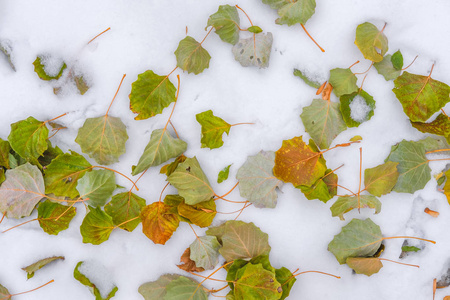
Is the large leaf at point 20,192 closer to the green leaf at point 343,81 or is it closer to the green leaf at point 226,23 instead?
the green leaf at point 226,23

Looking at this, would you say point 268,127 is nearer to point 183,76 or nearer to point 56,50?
point 183,76

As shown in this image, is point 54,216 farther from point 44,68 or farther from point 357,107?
point 357,107

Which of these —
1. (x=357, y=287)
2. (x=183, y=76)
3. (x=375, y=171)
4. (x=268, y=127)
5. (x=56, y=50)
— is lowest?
(x=357, y=287)

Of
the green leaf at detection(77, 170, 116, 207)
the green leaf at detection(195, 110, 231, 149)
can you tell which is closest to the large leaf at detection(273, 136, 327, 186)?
the green leaf at detection(195, 110, 231, 149)

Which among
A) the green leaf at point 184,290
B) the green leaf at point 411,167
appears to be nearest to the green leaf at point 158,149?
the green leaf at point 184,290

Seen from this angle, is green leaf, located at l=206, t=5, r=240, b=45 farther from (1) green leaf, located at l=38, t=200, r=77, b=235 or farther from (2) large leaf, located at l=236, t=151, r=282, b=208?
(1) green leaf, located at l=38, t=200, r=77, b=235

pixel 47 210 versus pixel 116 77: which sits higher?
pixel 116 77

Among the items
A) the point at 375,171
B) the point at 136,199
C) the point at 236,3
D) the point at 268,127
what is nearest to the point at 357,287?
the point at 375,171
